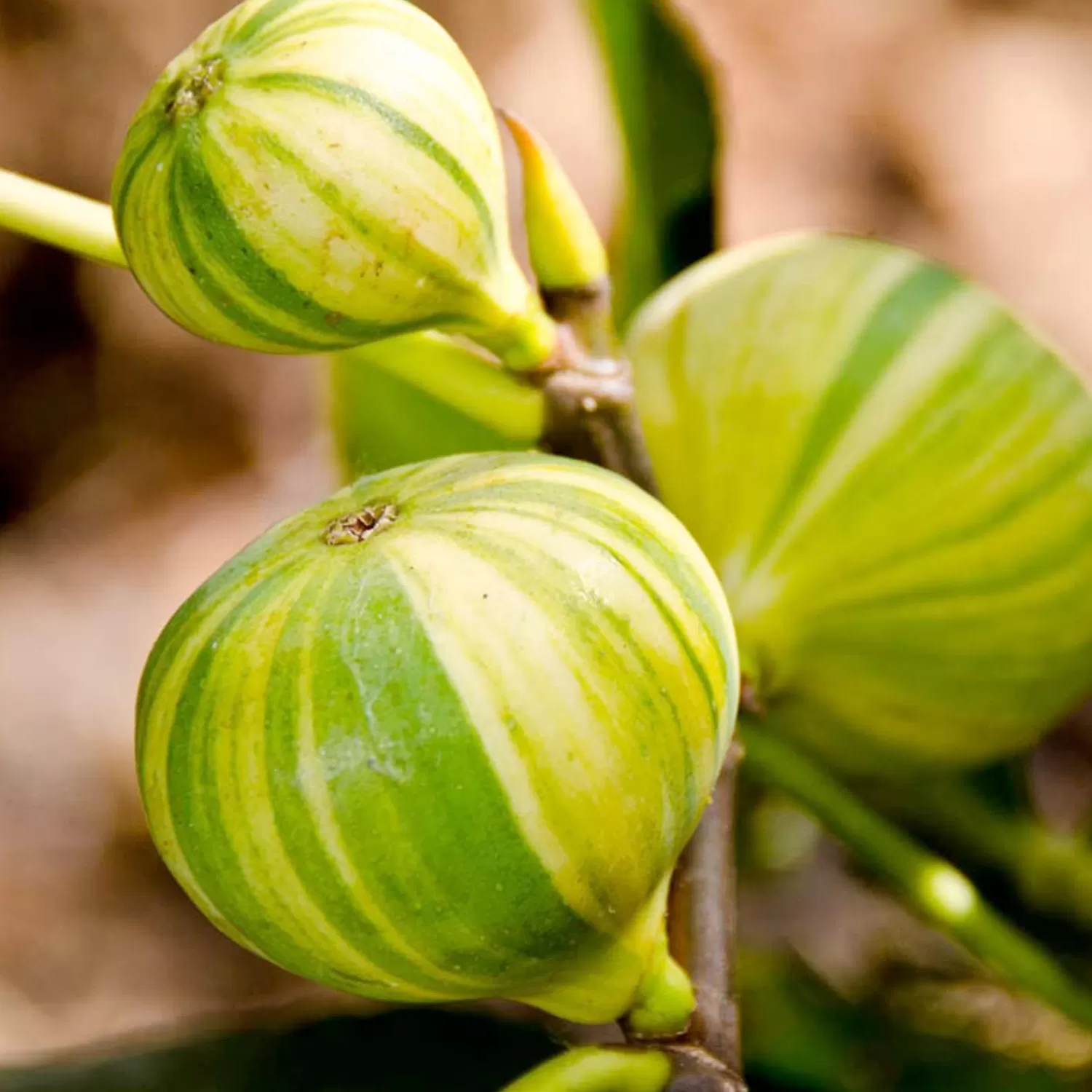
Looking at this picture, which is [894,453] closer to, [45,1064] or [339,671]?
[339,671]

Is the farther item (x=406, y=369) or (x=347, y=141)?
(x=406, y=369)

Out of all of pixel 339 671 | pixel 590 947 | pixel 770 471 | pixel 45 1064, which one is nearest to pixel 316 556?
pixel 339 671

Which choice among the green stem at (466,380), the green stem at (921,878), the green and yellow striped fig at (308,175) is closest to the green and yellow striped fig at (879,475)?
the green stem at (921,878)

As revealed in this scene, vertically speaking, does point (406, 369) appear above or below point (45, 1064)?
above

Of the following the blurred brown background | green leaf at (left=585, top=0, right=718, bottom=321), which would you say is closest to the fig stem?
green leaf at (left=585, top=0, right=718, bottom=321)

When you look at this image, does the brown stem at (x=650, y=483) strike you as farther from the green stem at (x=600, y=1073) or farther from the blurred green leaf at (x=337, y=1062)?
the blurred green leaf at (x=337, y=1062)

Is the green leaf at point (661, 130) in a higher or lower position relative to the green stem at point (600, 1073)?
higher
